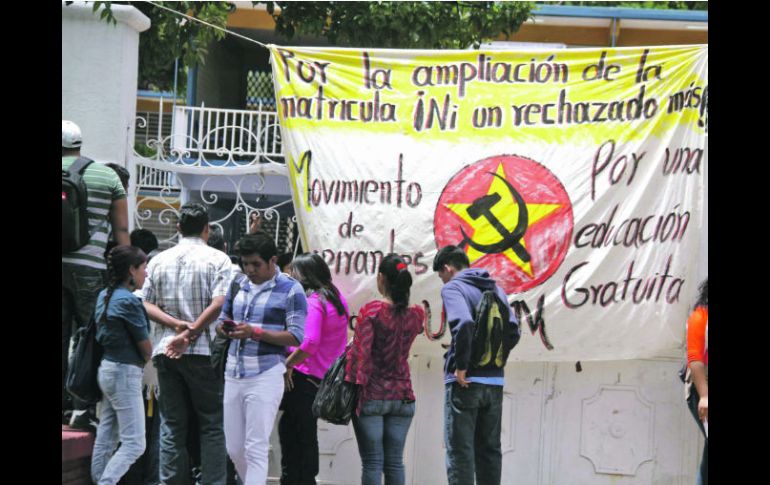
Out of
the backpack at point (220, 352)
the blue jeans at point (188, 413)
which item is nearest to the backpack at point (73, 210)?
the blue jeans at point (188, 413)

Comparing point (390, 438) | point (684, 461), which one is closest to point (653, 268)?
point (684, 461)

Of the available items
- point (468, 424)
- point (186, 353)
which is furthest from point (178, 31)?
point (468, 424)

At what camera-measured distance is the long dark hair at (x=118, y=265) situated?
612cm

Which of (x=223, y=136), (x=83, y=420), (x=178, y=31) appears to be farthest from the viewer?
(x=178, y=31)

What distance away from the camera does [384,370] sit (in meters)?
6.39

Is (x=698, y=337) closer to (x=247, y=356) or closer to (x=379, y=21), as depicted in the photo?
(x=247, y=356)

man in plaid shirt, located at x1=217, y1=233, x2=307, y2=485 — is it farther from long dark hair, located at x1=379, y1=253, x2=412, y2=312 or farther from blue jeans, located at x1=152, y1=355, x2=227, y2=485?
long dark hair, located at x1=379, y1=253, x2=412, y2=312

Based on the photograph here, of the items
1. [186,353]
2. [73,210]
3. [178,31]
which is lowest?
[186,353]

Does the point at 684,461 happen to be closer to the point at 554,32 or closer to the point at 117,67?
the point at 117,67

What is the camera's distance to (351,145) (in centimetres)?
743

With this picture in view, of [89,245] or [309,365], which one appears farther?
[309,365]

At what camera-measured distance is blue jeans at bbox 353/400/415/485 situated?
640 cm

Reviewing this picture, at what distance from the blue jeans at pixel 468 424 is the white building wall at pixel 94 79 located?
313cm

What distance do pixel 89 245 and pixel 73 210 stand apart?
0.37 metres
